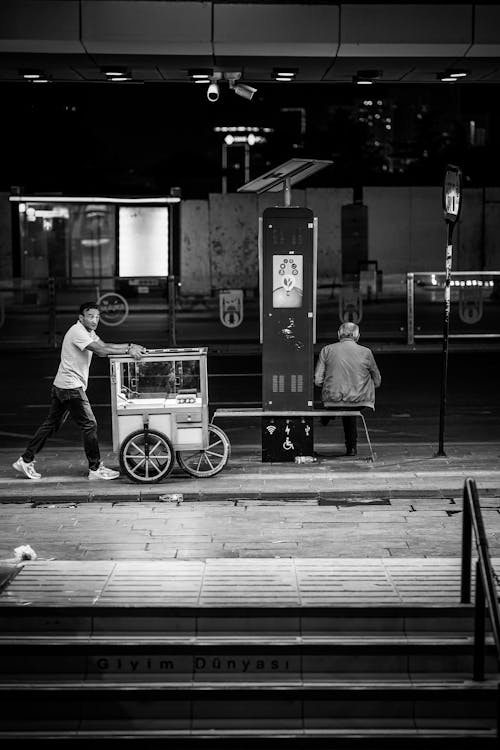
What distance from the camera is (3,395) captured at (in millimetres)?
18484

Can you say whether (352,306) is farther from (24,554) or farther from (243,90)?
(24,554)

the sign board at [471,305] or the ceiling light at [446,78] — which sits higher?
the ceiling light at [446,78]

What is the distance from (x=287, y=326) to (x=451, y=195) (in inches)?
91.4

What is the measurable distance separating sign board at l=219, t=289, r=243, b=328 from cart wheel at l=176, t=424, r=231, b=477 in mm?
14930

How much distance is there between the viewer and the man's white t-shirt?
11602 mm

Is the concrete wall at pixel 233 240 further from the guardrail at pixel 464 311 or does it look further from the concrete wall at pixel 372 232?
the guardrail at pixel 464 311

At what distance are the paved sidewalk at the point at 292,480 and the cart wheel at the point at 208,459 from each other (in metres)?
0.11

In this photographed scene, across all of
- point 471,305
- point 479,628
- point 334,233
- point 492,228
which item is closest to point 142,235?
point 334,233

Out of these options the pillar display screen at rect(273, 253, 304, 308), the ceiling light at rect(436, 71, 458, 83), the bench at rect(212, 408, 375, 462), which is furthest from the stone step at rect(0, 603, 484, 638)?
the ceiling light at rect(436, 71, 458, 83)

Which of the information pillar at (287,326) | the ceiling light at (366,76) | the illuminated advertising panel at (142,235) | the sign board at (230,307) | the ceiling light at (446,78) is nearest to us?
the information pillar at (287,326)

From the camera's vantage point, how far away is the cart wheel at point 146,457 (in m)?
11.6

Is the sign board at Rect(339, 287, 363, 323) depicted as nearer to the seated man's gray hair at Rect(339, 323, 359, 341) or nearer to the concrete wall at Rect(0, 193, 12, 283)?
the concrete wall at Rect(0, 193, 12, 283)
